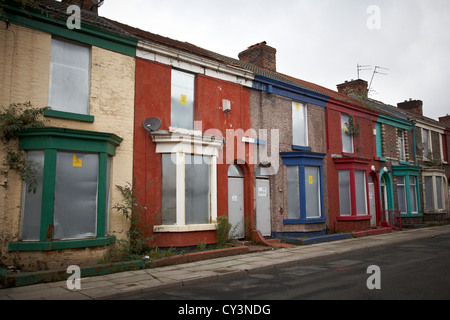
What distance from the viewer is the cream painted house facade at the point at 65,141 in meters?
8.15

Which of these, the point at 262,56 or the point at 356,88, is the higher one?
the point at 262,56

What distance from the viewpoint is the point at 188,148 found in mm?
10852

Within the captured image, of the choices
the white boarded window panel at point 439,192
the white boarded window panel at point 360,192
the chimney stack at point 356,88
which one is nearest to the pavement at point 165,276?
the white boarded window panel at point 360,192

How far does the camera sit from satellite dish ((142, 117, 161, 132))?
10367 millimetres

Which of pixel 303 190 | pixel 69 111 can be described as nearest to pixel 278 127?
pixel 303 190

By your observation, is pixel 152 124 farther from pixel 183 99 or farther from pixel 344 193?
pixel 344 193

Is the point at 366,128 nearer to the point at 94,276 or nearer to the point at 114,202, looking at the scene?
the point at 114,202

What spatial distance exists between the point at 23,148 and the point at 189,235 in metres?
5.18

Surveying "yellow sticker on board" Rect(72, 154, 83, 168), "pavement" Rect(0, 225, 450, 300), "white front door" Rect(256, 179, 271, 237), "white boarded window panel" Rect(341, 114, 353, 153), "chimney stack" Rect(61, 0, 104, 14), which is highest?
"chimney stack" Rect(61, 0, 104, 14)

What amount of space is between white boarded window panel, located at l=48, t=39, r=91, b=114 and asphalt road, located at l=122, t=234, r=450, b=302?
219 inches

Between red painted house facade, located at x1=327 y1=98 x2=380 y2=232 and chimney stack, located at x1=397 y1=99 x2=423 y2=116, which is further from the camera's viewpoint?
chimney stack, located at x1=397 y1=99 x2=423 y2=116

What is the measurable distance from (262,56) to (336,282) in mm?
13767

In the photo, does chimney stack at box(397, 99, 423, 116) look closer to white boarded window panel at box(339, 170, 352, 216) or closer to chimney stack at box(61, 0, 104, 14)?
white boarded window panel at box(339, 170, 352, 216)

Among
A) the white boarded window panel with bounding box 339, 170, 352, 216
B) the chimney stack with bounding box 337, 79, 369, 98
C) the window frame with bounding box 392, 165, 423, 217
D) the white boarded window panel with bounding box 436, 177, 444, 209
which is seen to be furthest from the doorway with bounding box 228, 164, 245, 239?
the white boarded window panel with bounding box 436, 177, 444, 209
